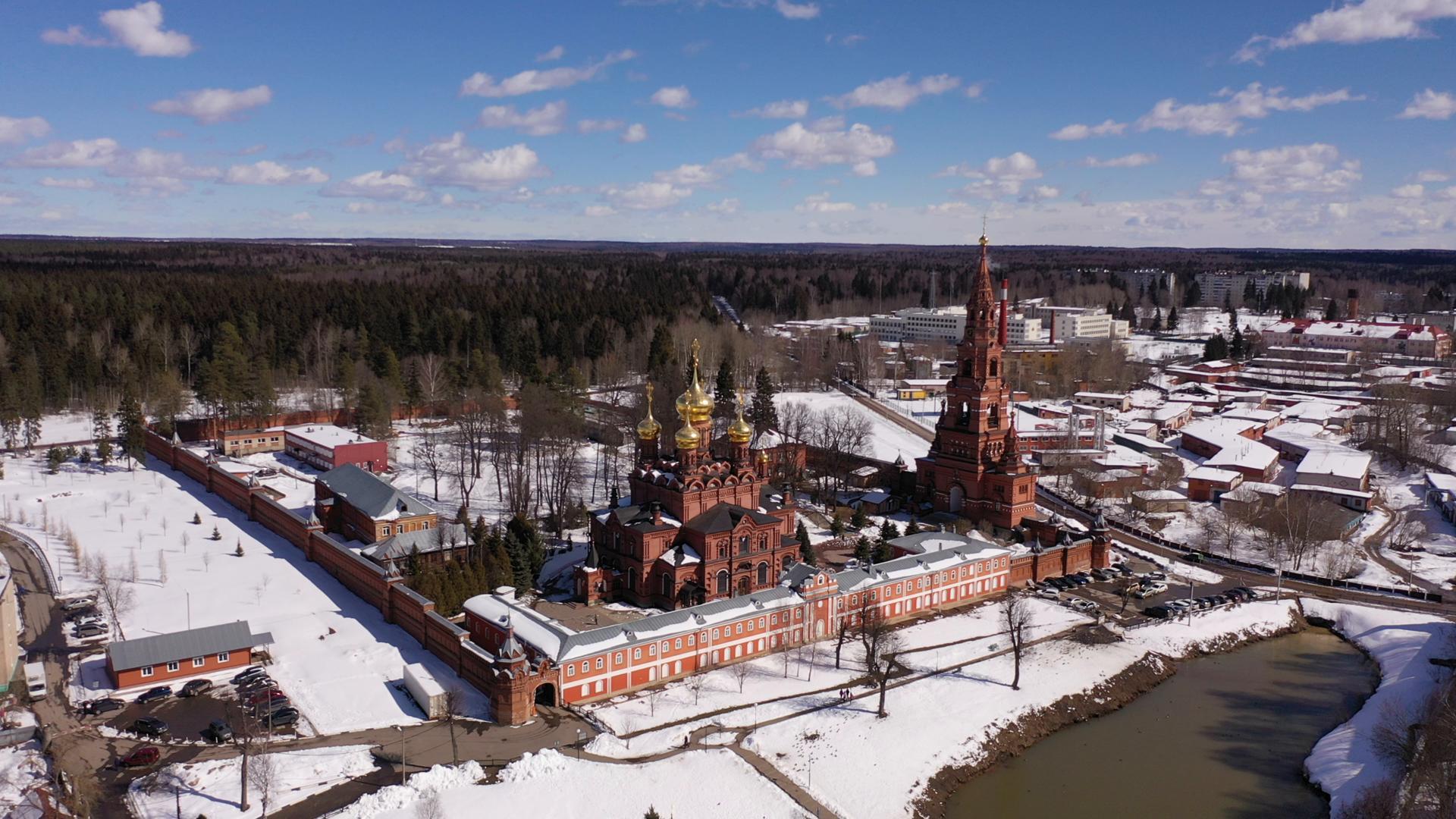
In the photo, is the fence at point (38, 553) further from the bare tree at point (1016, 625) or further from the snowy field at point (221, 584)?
the bare tree at point (1016, 625)

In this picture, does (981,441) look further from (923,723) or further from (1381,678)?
(923,723)

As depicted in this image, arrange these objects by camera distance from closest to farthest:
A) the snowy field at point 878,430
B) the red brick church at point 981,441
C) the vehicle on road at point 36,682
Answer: the vehicle on road at point 36,682 < the red brick church at point 981,441 < the snowy field at point 878,430

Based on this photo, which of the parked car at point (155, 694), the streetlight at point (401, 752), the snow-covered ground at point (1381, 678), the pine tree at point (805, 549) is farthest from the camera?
the pine tree at point (805, 549)

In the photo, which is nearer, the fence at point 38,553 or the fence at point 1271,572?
the fence at point 38,553

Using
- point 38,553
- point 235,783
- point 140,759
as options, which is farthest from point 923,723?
point 38,553

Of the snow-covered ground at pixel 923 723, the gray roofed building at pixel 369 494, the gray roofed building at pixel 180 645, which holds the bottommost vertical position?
the snow-covered ground at pixel 923 723

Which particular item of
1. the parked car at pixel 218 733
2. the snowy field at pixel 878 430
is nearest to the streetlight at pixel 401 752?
the parked car at pixel 218 733

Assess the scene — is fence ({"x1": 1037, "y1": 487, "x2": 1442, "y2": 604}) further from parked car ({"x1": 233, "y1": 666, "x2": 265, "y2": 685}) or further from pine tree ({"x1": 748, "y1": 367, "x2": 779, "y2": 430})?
parked car ({"x1": 233, "y1": 666, "x2": 265, "y2": 685})

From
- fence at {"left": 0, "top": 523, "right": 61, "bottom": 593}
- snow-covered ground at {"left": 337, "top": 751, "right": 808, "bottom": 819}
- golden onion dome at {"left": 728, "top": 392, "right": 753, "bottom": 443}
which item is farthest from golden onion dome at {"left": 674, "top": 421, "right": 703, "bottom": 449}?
fence at {"left": 0, "top": 523, "right": 61, "bottom": 593}
